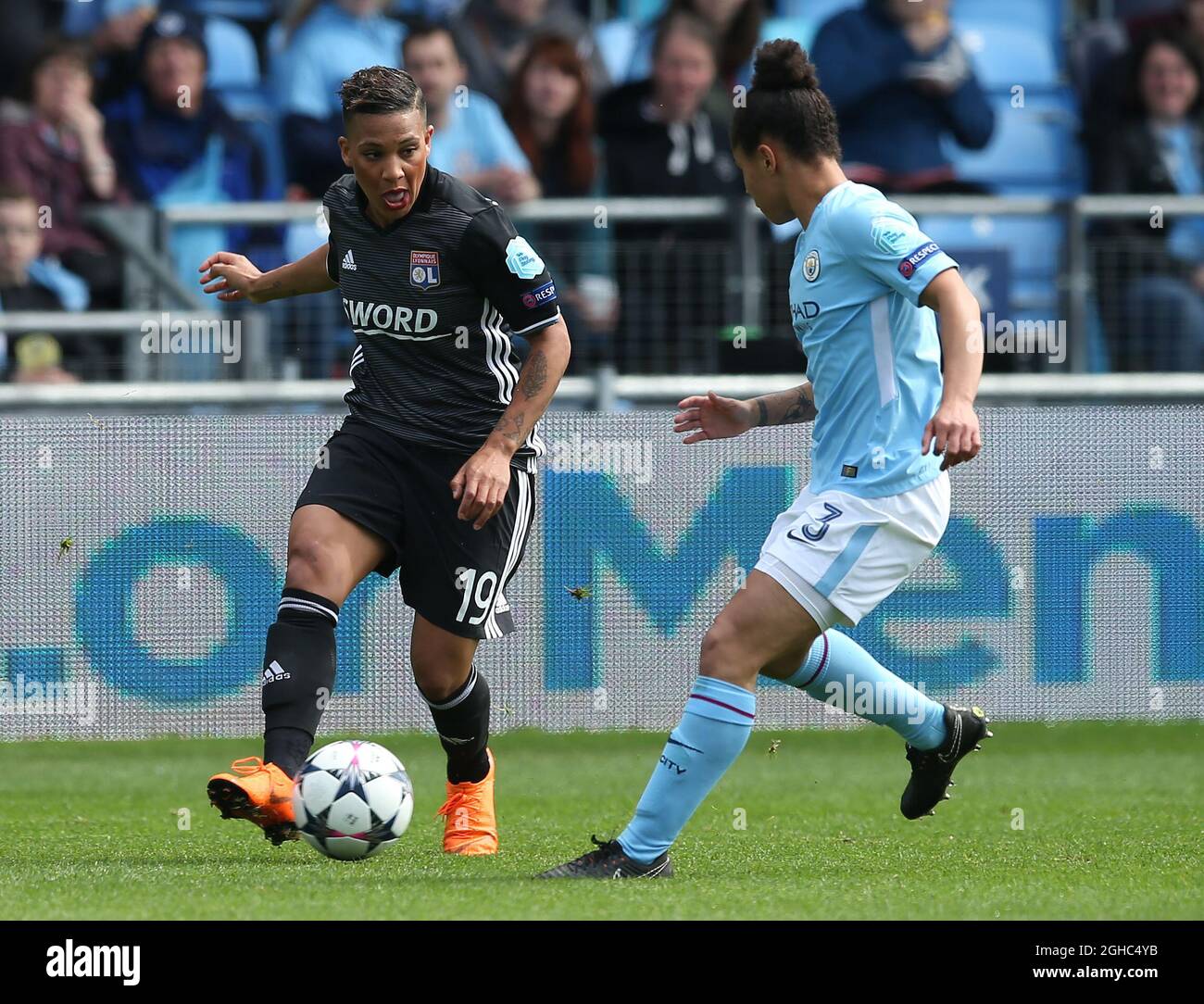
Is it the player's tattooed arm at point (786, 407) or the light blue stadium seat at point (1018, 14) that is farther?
the light blue stadium seat at point (1018, 14)

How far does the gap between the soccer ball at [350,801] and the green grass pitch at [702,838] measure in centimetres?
9

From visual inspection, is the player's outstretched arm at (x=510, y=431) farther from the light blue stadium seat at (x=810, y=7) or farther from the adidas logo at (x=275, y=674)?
the light blue stadium seat at (x=810, y=7)

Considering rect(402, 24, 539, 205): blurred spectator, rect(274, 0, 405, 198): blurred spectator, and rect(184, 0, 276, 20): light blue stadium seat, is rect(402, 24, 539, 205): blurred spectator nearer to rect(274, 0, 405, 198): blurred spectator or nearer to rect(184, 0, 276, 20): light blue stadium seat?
rect(274, 0, 405, 198): blurred spectator

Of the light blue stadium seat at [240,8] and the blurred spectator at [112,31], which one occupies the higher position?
the light blue stadium seat at [240,8]

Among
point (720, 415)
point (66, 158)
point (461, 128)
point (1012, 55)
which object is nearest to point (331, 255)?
point (720, 415)

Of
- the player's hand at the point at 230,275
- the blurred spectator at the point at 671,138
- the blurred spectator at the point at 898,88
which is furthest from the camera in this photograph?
the blurred spectator at the point at 898,88

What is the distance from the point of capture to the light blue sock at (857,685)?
499 cm

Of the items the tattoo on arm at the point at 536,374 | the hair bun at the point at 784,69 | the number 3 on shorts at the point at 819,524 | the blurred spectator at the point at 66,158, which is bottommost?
the number 3 on shorts at the point at 819,524

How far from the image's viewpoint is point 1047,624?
7605 millimetres

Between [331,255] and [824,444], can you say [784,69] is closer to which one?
[824,444]

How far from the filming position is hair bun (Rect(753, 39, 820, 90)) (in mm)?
4523

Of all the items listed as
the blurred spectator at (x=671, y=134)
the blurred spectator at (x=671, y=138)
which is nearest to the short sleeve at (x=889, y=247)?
the blurred spectator at (x=671, y=138)

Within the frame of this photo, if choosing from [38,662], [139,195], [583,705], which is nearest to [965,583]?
[583,705]

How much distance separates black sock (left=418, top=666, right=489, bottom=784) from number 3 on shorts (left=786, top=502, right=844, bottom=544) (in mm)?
1257
